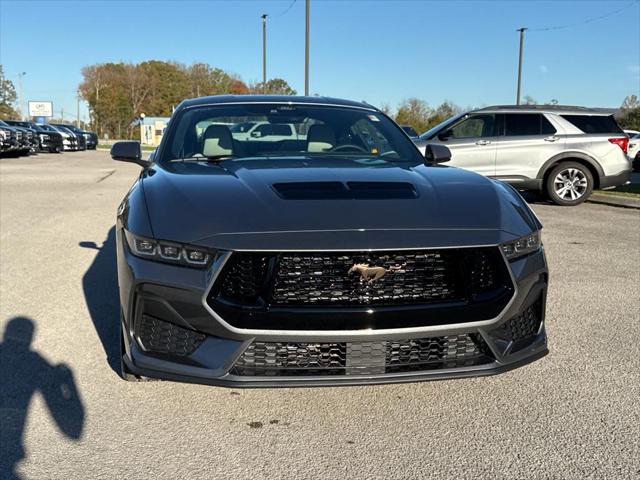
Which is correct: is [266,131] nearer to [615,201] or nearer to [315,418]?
[315,418]

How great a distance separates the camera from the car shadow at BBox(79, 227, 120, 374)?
3.89m

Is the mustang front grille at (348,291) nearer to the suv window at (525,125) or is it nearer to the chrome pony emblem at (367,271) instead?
the chrome pony emblem at (367,271)

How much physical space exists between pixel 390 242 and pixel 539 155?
9839 millimetres

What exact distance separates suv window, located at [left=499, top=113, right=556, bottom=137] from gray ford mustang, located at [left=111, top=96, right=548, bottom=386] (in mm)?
9283

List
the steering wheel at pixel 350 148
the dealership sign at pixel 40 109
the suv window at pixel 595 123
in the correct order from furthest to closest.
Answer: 1. the dealership sign at pixel 40 109
2. the suv window at pixel 595 123
3. the steering wheel at pixel 350 148

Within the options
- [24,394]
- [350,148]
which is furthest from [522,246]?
[24,394]

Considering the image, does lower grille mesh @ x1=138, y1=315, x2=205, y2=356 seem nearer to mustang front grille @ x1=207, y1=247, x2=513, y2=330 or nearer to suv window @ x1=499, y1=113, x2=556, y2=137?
mustang front grille @ x1=207, y1=247, x2=513, y2=330

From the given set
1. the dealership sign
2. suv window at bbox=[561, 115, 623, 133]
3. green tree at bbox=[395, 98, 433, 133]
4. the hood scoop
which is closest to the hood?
the hood scoop

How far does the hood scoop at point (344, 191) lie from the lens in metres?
2.76

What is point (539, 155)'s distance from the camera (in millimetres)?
11422

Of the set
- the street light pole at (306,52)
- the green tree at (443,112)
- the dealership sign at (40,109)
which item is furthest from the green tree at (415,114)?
the dealership sign at (40,109)

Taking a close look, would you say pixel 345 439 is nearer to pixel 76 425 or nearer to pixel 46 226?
pixel 76 425

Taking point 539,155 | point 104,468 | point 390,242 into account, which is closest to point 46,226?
point 104,468

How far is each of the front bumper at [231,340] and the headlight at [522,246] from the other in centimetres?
5
